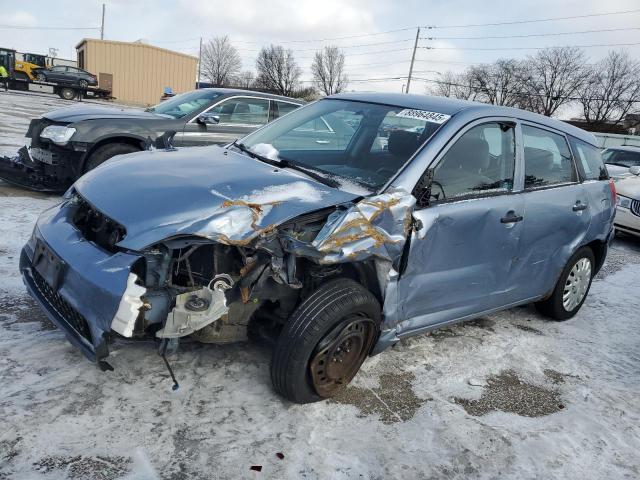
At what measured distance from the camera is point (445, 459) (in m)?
2.55

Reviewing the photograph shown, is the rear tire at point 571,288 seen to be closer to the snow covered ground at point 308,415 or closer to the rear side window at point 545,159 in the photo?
the snow covered ground at point 308,415

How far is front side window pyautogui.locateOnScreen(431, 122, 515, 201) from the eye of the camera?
123 inches

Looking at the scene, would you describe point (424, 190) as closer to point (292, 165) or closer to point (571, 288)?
point (292, 165)

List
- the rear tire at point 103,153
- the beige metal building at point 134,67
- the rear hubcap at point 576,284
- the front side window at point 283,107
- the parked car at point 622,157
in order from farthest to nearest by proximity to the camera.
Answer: the beige metal building at point 134,67
the parked car at point 622,157
the front side window at point 283,107
the rear tire at point 103,153
the rear hubcap at point 576,284

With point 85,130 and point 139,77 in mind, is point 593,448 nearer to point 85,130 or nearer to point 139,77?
point 85,130

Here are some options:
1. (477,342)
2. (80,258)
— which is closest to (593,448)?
(477,342)

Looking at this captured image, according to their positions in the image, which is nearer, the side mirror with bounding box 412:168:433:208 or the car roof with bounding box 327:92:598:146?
the side mirror with bounding box 412:168:433:208

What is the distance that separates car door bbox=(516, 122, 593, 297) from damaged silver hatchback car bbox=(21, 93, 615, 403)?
0.02m

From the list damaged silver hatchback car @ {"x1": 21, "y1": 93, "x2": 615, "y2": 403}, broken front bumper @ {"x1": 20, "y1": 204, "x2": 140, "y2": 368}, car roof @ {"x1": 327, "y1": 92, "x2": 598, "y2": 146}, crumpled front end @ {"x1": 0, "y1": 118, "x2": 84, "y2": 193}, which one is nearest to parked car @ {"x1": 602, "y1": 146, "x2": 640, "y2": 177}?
car roof @ {"x1": 327, "y1": 92, "x2": 598, "y2": 146}

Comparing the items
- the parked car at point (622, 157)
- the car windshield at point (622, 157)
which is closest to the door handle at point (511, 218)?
the parked car at point (622, 157)

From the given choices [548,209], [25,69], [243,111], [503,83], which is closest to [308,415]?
[548,209]

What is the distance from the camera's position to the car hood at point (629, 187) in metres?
8.05

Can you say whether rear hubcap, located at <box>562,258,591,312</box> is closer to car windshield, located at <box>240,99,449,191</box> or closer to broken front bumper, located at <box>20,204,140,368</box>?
car windshield, located at <box>240,99,449,191</box>

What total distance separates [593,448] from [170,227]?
8.23 ft
